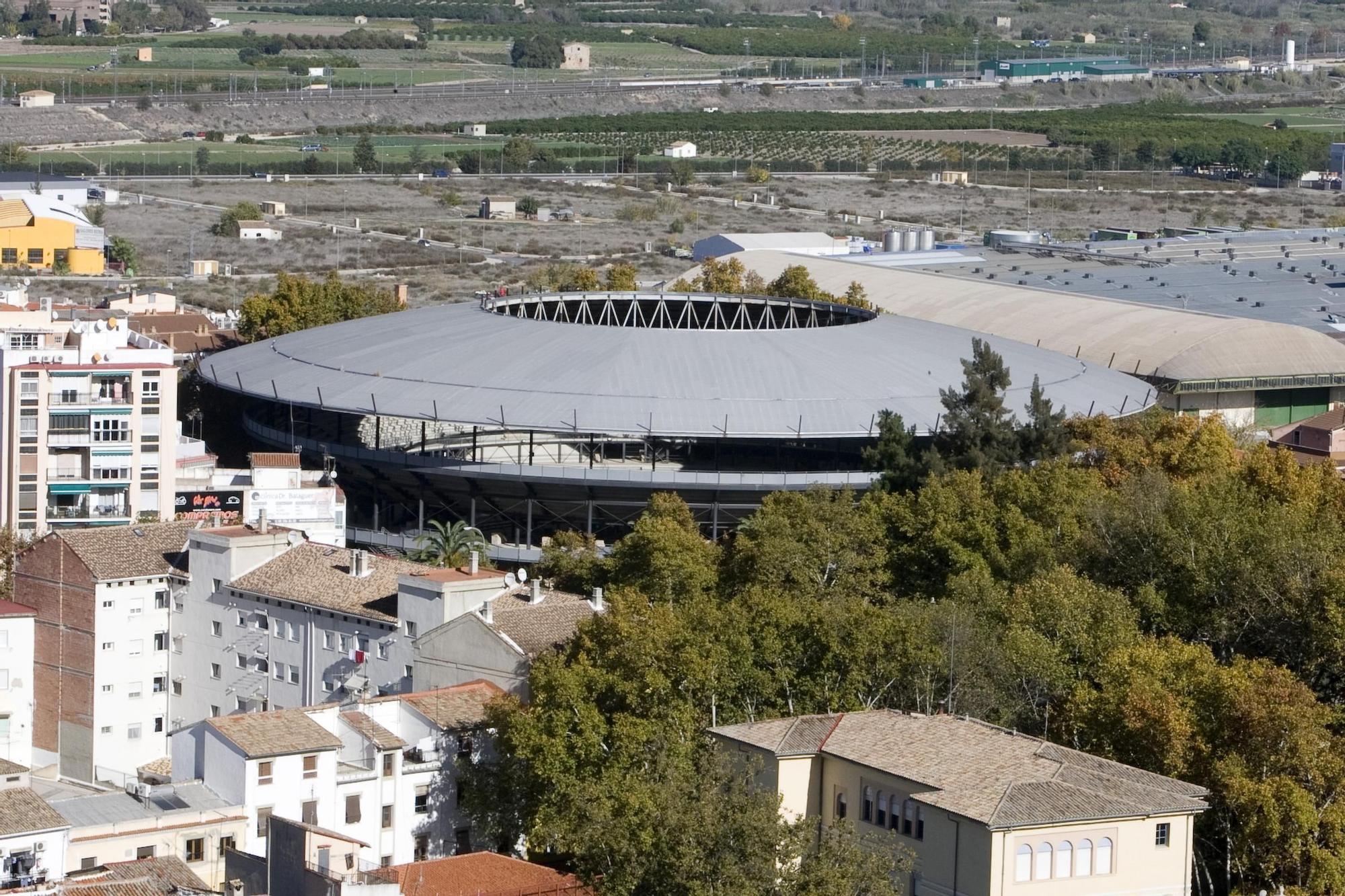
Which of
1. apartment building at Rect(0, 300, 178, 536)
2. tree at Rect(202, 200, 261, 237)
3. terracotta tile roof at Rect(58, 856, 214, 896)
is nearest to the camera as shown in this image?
terracotta tile roof at Rect(58, 856, 214, 896)

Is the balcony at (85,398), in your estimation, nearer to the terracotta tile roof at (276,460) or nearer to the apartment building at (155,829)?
the terracotta tile roof at (276,460)

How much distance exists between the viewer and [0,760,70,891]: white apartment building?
166 ft

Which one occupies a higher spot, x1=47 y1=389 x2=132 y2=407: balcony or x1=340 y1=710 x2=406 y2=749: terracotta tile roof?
x1=47 y1=389 x2=132 y2=407: balcony

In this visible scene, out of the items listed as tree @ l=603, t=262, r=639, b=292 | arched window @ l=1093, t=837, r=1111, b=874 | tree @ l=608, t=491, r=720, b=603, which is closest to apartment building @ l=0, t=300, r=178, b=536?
tree @ l=608, t=491, r=720, b=603

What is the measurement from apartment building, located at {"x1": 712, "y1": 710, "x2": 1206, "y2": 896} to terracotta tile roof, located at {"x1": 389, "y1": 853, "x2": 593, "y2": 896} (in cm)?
440

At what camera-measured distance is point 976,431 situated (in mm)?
83062

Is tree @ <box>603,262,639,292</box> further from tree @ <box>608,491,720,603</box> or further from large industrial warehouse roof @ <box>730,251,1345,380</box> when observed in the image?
tree @ <box>608,491,720,603</box>

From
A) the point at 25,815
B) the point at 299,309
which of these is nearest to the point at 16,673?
the point at 25,815

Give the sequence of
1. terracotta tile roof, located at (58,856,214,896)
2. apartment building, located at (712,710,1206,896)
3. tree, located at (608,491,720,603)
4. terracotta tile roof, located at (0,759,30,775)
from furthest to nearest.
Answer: tree, located at (608,491,720,603)
terracotta tile roof, located at (0,759,30,775)
terracotta tile roof, located at (58,856,214,896)
apartment building, located at (712,710,1206,896)

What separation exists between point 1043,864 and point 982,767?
2952 millimetres

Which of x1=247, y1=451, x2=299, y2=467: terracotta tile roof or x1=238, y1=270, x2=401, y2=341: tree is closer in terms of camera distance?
x1=247, y1=451, x2=299, y2=467: terracotta tile roof

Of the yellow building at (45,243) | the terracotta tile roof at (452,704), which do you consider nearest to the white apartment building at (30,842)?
the terracotta tile roof at (452,704)

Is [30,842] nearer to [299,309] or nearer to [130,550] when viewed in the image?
[130,550]

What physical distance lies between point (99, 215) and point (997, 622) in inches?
5036
